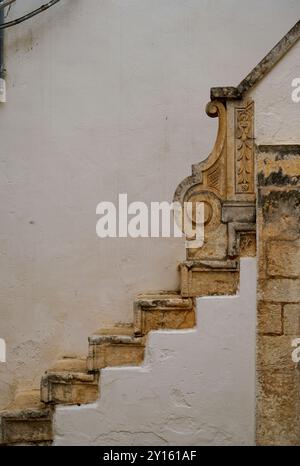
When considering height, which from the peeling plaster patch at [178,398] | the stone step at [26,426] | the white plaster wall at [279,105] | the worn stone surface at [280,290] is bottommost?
the stone step at [26,426]

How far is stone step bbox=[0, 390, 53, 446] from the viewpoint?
12.2 ft

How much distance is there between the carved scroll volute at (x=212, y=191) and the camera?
3.67 m

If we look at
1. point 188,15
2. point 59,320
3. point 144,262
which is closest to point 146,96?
point 188,15

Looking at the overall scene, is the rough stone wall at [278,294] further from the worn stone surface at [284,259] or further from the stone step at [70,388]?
the stone step at [70,388]

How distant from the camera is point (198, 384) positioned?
3.57 m

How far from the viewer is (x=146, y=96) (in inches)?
211

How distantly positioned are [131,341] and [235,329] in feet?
2.37

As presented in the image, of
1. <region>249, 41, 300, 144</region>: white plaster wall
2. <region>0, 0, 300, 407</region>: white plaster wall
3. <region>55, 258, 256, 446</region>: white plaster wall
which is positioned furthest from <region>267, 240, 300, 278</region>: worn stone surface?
<region>0, 0, 300, 407</region>: white plaster wall

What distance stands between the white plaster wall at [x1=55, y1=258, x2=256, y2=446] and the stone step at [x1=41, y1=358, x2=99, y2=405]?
135 millimetres

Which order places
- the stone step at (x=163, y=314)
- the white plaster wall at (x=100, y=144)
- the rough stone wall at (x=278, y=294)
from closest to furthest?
1. the rough stone wall at (x=278, y=294)
2. the stone step at (x=163, y=314)
3. the white plaster wall at (x=100, y=144)

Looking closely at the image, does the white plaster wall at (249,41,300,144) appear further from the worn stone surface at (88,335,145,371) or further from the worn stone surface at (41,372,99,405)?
the worn stone surface at (41,372,99,405)

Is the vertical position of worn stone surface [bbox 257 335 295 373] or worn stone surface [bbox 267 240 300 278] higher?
worn stone surface [bbox 267 240 300 278]

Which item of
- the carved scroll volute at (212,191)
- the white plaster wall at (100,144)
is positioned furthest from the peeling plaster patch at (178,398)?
the white plaster wall at (100,144)

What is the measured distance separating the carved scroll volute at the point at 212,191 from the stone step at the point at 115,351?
28.6 inches
